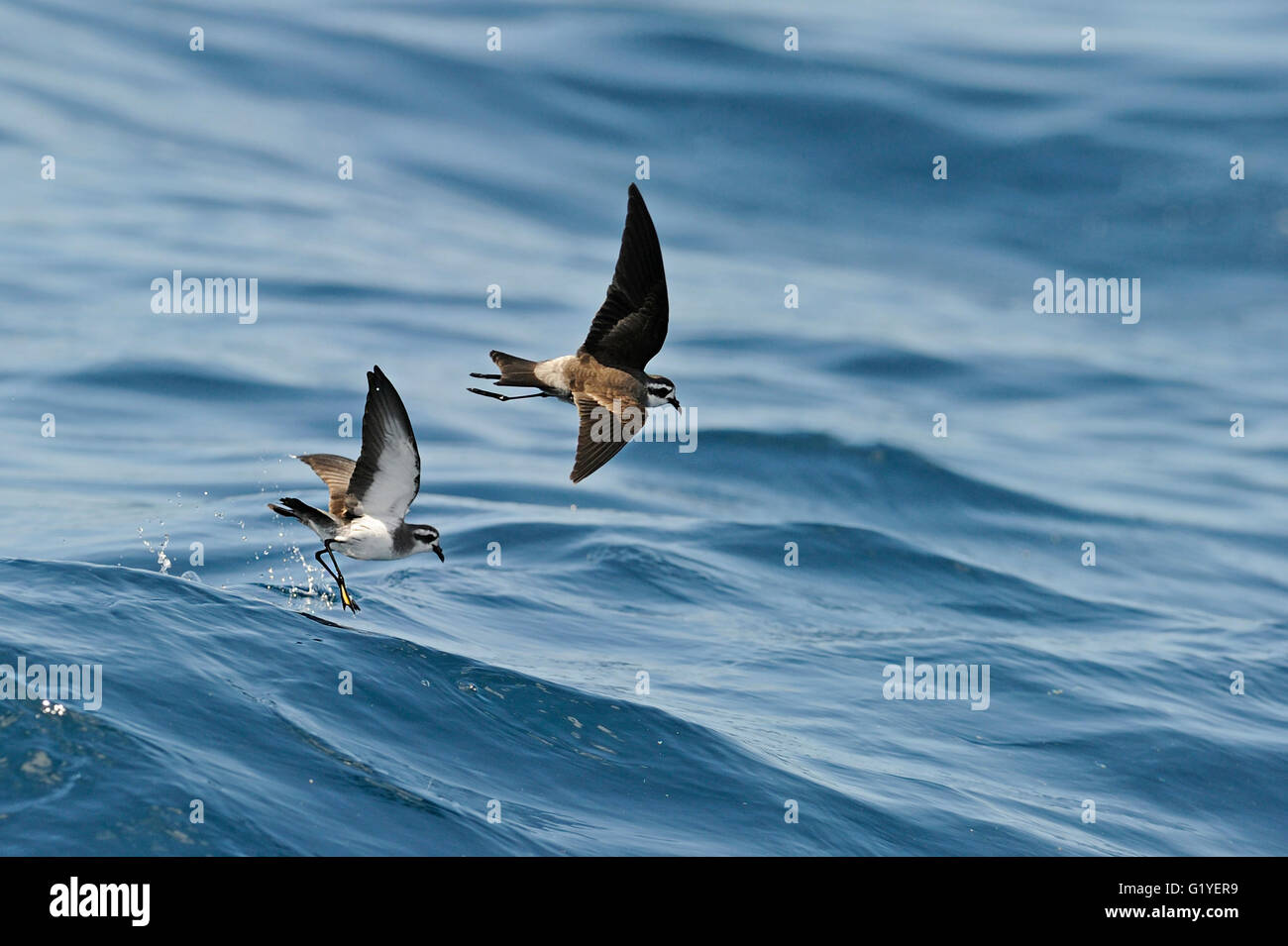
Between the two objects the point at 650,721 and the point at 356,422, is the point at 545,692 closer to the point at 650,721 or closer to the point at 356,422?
the point at 650,721

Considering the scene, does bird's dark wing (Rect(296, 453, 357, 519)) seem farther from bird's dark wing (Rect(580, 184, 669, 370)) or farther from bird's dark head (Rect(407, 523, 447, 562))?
bird's dark wing (Rect(580, 184, 669, 370))

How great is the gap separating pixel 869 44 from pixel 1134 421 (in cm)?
1229

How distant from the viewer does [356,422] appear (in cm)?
1959

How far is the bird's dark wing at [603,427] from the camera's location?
8734mm

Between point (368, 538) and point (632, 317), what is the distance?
2.44m

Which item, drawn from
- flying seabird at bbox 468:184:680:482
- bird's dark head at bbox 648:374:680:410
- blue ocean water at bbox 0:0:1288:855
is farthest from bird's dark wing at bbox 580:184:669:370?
blue ocean water at bbox 0:0:1288:855

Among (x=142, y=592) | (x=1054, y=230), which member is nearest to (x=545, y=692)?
(x=142, y=592)

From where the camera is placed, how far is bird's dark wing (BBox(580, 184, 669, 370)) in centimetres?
1011

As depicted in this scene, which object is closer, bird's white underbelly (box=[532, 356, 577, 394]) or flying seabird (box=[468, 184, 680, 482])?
flying seabird (box=[468, 184, 680, 482])

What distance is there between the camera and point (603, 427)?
9.06m

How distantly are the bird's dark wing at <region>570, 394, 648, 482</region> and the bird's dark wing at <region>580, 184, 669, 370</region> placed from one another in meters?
0.79

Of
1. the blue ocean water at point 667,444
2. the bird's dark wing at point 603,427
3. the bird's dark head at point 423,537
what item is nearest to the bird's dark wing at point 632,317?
the bird's dark wing at point 603,427

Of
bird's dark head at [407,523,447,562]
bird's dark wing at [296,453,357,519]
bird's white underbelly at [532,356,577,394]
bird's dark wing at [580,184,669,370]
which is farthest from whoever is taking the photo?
bird's dark wing at [580,184,669,370]

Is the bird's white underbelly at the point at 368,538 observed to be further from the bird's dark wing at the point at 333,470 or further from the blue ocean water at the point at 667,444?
the blue ocean water at the point at 667,444
